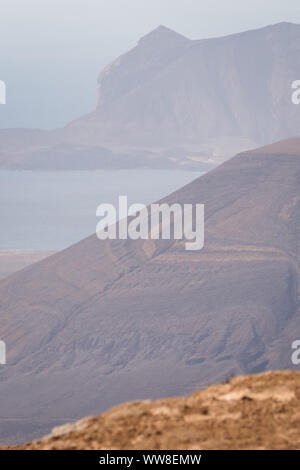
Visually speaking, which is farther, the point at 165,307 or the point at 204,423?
the point at 165,307

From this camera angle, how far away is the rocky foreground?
9.20 m

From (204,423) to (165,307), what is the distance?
75.8 m

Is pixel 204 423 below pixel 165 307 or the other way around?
below

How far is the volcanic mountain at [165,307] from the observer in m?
73.8

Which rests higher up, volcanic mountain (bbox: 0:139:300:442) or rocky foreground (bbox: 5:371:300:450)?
volcanic mountain (bbox: 0:139:300:442)

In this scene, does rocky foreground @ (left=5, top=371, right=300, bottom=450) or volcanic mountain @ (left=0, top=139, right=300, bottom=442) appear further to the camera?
volcanic mountain @ (left=0, top=139, right=300, bottom=442)

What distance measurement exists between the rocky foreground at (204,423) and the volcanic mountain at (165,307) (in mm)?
57605

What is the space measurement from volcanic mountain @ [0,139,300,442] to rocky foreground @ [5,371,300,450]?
57605 mm

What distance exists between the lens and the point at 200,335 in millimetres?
81250

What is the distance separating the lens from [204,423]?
966 cm

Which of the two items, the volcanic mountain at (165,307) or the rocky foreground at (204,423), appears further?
the volcanic mountain at (165,307)

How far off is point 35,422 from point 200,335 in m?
18.0

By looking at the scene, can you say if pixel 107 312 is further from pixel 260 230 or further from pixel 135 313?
pixel 260 230

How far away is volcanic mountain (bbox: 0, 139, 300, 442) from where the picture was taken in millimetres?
73812
